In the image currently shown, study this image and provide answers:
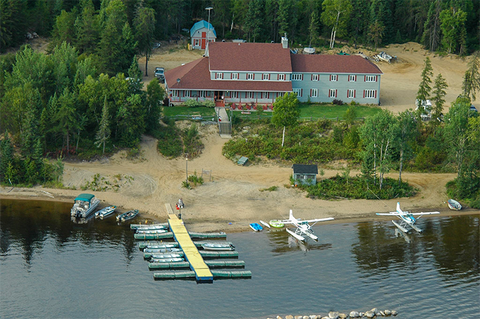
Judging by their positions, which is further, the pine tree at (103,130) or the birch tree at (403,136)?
the pine tree at (103,130)

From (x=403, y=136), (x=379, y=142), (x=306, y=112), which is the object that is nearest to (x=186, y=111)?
(x=306, y=112)

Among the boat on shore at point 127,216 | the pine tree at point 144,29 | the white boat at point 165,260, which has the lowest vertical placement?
the white boat at point 165,260

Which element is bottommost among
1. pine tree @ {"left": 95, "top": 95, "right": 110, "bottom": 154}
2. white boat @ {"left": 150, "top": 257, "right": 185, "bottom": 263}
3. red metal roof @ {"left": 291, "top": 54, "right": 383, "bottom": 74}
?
white boat @ {"left": 150, "top": 257, "right": 185, "bottom": 263}

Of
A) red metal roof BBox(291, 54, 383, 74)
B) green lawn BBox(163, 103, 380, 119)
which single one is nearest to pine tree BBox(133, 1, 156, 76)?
green lawn BBox(163, 103, 380, 119)

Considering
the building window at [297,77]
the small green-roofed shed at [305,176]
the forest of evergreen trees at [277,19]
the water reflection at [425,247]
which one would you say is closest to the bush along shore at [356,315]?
the water reflection at [425,247]

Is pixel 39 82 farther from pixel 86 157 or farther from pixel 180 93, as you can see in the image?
pixel 180 93

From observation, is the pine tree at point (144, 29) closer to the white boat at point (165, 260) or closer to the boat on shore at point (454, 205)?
the white boat at point (165, 260)

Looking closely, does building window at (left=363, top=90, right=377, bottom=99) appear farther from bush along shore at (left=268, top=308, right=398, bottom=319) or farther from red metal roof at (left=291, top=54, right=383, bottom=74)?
bush along shore at (left=268, top=308, right=398, bottom=319)
